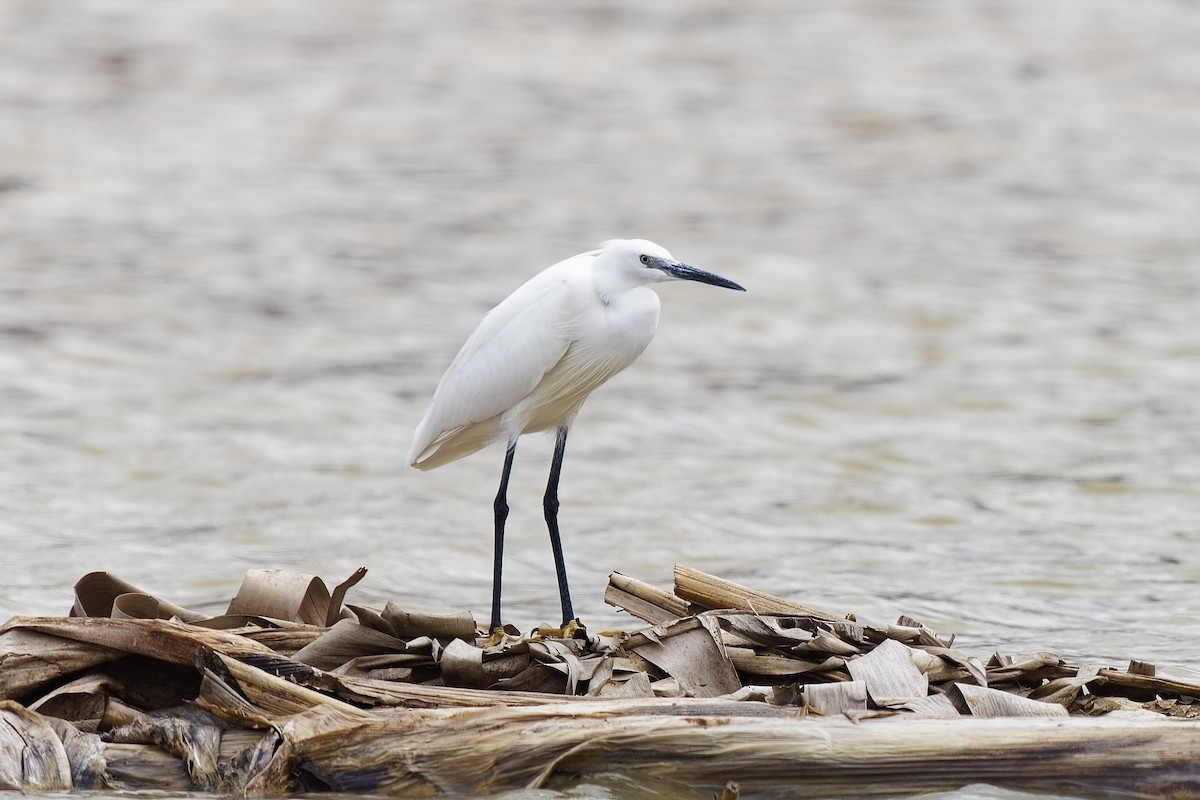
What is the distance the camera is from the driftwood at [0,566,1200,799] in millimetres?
4414

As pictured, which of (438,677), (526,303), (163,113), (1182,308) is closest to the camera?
(438,677)

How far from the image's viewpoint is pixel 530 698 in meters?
4.81

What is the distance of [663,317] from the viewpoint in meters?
16.6

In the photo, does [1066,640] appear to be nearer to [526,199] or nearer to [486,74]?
[526,199]

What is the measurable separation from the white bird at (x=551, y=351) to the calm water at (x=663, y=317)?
1.48 m

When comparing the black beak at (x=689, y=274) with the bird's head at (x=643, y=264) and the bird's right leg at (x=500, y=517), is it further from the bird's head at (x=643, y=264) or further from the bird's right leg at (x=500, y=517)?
the bird's right leg at (x=500, y=517)

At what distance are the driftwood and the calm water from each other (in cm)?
37

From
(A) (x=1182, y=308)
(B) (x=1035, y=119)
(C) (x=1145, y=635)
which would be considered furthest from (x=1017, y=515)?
(B) (x=1035, y=119)

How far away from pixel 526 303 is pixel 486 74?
1545 centimetres

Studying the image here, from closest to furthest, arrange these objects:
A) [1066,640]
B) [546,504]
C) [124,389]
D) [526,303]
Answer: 1. [526,303]
2. [546,504]
3. [1066,640]
4. [124,389]

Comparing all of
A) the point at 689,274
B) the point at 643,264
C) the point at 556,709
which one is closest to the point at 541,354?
the point at 643,264

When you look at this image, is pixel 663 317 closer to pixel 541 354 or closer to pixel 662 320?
pixel 662 320

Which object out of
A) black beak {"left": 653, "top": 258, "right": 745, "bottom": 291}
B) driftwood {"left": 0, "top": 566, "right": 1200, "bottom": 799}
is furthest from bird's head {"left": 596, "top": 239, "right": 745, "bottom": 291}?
A: driftwood {"left": 0, "top": 566, "right": 1200, "bottom": 799}

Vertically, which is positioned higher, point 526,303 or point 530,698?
point 526,303
